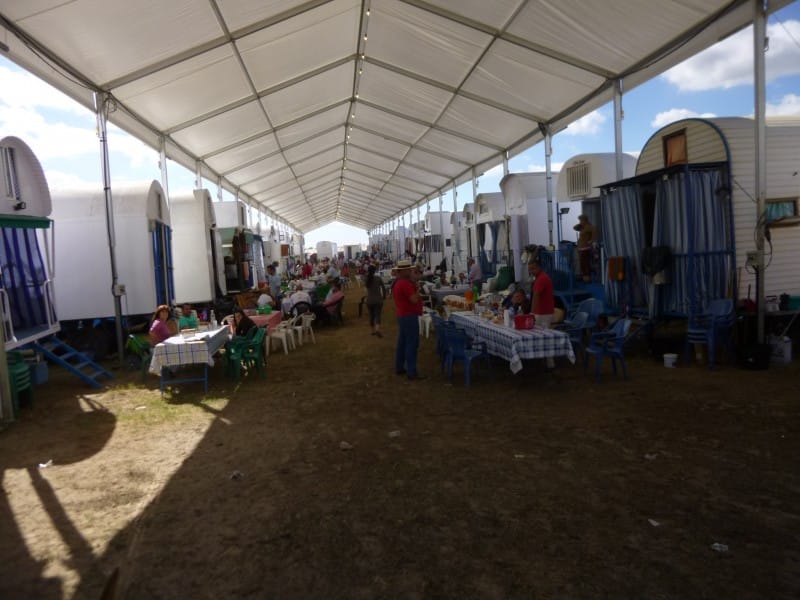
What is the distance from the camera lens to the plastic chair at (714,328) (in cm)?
725

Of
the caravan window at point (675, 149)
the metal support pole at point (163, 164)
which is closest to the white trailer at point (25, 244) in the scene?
the metal support pole at point (163, 164)

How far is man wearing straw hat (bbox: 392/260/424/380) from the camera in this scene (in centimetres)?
738

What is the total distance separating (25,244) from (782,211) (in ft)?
33.9

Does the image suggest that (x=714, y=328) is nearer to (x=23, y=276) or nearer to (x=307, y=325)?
(x=307, y=325)

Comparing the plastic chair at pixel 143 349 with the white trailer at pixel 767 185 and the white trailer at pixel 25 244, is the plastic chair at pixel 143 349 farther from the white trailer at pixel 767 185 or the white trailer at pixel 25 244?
the white trailer at pixel 767 185

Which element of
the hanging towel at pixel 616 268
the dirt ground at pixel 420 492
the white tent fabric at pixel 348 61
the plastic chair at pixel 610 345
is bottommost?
the dirt ground at pixel 420 492

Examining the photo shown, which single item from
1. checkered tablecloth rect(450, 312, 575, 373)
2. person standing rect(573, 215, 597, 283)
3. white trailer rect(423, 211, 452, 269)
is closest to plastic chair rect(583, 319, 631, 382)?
checkered tablecloth rect(450, 312, 575, 373)

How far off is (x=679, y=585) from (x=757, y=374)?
4997 mm

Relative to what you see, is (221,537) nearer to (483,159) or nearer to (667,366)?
(667,366)

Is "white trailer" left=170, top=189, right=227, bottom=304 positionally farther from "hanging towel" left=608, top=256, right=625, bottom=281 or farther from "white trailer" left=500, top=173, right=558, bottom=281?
"hanging towel" left=608, top=256, right=625, bottom=281

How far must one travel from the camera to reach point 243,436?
5.60 metres

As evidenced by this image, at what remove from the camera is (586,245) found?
34.6 feet

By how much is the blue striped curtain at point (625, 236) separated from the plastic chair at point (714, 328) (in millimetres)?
1058

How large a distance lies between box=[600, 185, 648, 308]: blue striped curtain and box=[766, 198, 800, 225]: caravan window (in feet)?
5.21
